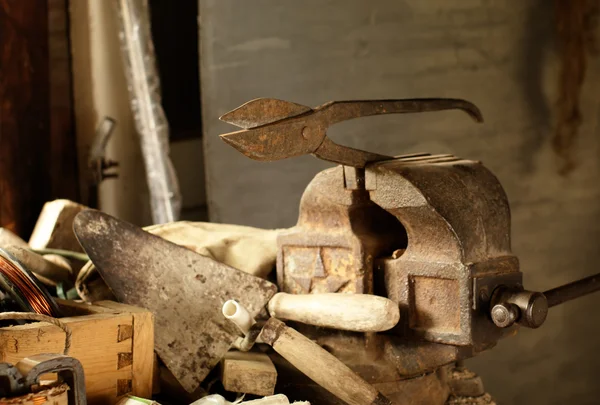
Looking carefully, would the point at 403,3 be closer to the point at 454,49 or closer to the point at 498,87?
the point at 454,49

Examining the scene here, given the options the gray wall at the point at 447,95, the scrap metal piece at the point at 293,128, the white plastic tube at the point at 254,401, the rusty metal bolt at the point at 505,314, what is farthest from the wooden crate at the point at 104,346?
the gray wall at the point at 447,95

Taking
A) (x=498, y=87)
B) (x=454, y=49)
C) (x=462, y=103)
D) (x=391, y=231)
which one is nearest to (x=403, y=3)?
(x=454, y=49)

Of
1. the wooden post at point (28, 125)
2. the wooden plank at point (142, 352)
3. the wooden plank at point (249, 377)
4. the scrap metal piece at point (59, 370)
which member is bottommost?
the wooden plank at point (249, 377)

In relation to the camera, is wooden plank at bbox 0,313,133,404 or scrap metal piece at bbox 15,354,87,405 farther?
wooden plank at bbox 0,313,133,404

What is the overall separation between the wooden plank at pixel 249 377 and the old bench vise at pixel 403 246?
8.0 inches

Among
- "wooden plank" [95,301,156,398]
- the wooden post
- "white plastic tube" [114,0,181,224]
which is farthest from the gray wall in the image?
"wooden plank" [95,301,156,398]

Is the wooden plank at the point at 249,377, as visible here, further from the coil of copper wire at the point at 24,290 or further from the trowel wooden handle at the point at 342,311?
the coil of copper wire at the point at 24,290

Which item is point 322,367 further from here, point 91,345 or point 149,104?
point 149,104

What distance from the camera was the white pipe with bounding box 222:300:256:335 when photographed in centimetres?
185

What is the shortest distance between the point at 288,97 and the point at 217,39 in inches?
13.4

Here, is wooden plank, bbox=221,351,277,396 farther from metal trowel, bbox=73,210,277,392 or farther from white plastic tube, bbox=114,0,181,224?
white plastic tube, bbox=114,0,181,224

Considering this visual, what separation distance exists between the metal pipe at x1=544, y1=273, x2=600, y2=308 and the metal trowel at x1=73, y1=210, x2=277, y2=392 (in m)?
0.67

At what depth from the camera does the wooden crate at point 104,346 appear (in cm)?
159

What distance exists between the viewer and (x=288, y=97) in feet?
10.0
